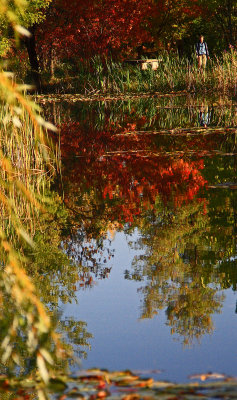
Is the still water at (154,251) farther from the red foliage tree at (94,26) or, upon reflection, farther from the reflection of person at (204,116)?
the red foliage tree at (94,26)

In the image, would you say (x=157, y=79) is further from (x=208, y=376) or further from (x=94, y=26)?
(x=208, y=376)

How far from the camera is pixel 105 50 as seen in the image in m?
25.0

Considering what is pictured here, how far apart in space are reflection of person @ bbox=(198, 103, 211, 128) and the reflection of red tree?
1.92 m

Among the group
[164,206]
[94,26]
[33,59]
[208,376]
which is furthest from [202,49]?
[208,376]

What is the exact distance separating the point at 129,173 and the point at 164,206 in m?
2.00

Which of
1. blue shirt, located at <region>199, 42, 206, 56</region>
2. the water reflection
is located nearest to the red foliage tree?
blue shirt, located at <region>199, 42, 206, 56</region>

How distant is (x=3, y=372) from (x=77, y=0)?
22280 mm

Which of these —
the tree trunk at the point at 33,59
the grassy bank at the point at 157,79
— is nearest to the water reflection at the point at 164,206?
the grassy bank at the point at 157,79

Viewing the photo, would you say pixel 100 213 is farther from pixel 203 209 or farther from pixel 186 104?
pixel 186 104

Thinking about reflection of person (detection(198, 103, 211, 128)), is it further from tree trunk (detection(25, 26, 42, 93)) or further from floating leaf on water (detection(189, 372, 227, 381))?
floating leaf on water (detection(189, 372, 227, 381))

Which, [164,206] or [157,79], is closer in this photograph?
[164,206]

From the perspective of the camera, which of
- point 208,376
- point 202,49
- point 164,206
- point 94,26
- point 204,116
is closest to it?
point 208,376

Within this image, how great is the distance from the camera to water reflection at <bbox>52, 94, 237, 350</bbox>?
489 centimetres

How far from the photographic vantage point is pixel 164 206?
7.45 metres
